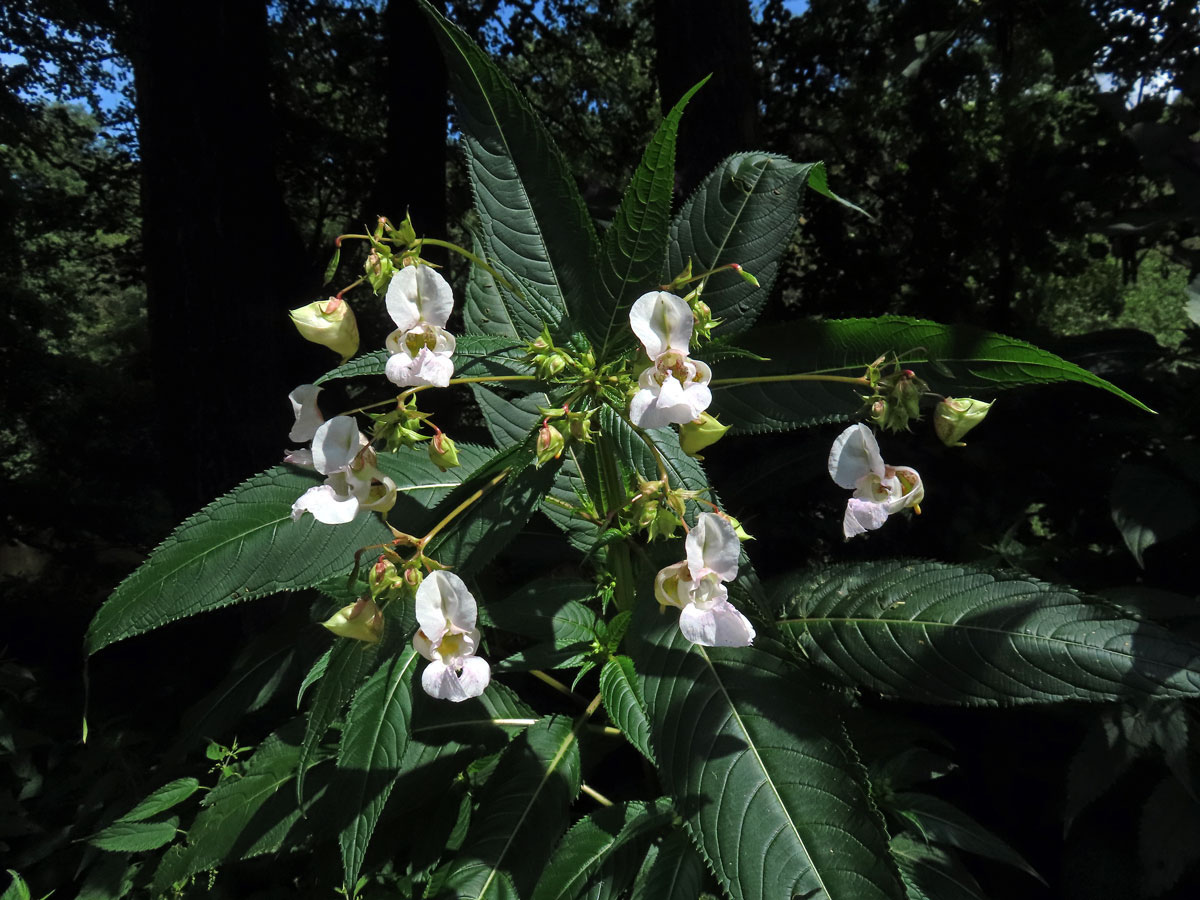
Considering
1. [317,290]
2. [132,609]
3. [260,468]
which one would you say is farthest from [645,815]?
[317,290]

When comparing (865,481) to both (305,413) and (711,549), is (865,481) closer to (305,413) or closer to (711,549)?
(711,549)

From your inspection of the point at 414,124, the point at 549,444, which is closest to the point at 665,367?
the point at 549,444

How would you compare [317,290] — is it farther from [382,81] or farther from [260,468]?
[382,81]

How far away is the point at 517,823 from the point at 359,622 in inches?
22.4

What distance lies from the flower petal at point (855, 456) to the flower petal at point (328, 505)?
24.6 inches

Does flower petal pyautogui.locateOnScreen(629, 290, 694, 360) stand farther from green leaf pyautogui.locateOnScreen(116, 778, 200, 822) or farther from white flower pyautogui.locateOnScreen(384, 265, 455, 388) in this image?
green leaf pyautogui.locateOnScreen(116, 778, 200, 822)

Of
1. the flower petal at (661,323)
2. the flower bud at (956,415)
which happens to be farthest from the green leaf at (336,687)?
the flower bud at (956,415)

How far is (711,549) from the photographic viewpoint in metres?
0.95

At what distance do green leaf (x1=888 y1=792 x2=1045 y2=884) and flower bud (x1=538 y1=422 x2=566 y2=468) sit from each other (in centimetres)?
111

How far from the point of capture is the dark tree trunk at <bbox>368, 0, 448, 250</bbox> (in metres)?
4.15

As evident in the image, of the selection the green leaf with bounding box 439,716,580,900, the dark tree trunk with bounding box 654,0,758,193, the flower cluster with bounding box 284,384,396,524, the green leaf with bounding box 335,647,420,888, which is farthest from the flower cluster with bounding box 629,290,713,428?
the dark tree trunk with bounding box 654,0,758,193

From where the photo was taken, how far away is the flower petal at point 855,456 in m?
1.00

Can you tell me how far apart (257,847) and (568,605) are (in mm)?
721

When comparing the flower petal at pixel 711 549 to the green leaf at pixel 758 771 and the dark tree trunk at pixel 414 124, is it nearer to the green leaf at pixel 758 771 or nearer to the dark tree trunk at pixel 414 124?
the green leaf at pixel 758 771
